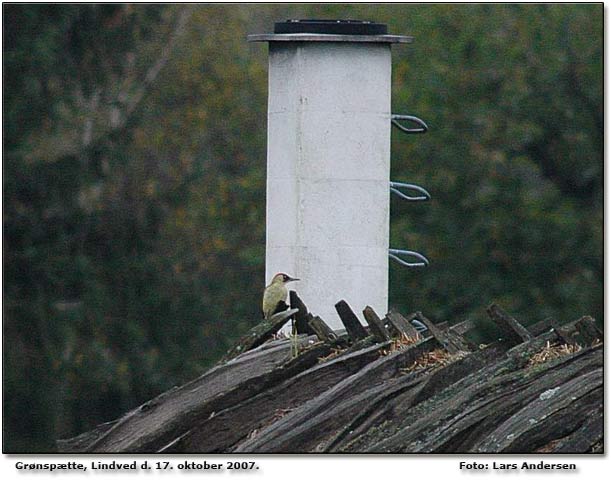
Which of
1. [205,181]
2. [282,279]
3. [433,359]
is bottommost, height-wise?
[205,181]

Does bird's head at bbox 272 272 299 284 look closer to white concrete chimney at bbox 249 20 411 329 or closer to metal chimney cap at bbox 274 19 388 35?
white concrete chimney at bbox 249 20 411 329

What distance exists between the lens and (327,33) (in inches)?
227

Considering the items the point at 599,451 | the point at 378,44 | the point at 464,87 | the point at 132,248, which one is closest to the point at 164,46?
the point at 132,248

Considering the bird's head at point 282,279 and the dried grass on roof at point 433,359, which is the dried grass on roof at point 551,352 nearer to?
the dried grass on roof at point 433,359

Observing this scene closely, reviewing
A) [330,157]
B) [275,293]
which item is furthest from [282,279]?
[330,157]

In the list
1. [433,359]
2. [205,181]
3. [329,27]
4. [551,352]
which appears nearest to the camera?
[551,352]

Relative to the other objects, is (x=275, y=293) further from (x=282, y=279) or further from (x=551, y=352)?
(x=551, y=352)

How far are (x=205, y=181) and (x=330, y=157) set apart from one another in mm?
20190

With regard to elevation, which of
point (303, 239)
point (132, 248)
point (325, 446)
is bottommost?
point (132, 248)

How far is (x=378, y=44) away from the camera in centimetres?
582

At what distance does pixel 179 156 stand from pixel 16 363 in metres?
4.61

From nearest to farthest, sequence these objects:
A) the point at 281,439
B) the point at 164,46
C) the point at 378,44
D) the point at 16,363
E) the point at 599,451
Answer: the point at 599,451 → the point at 281,439 → the point at 378,44 → the point at 16,363 → the point at 164,46

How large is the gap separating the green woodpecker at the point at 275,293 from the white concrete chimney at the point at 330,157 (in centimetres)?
11

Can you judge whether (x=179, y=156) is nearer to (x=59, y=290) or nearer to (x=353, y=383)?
(x=59, y=290)
